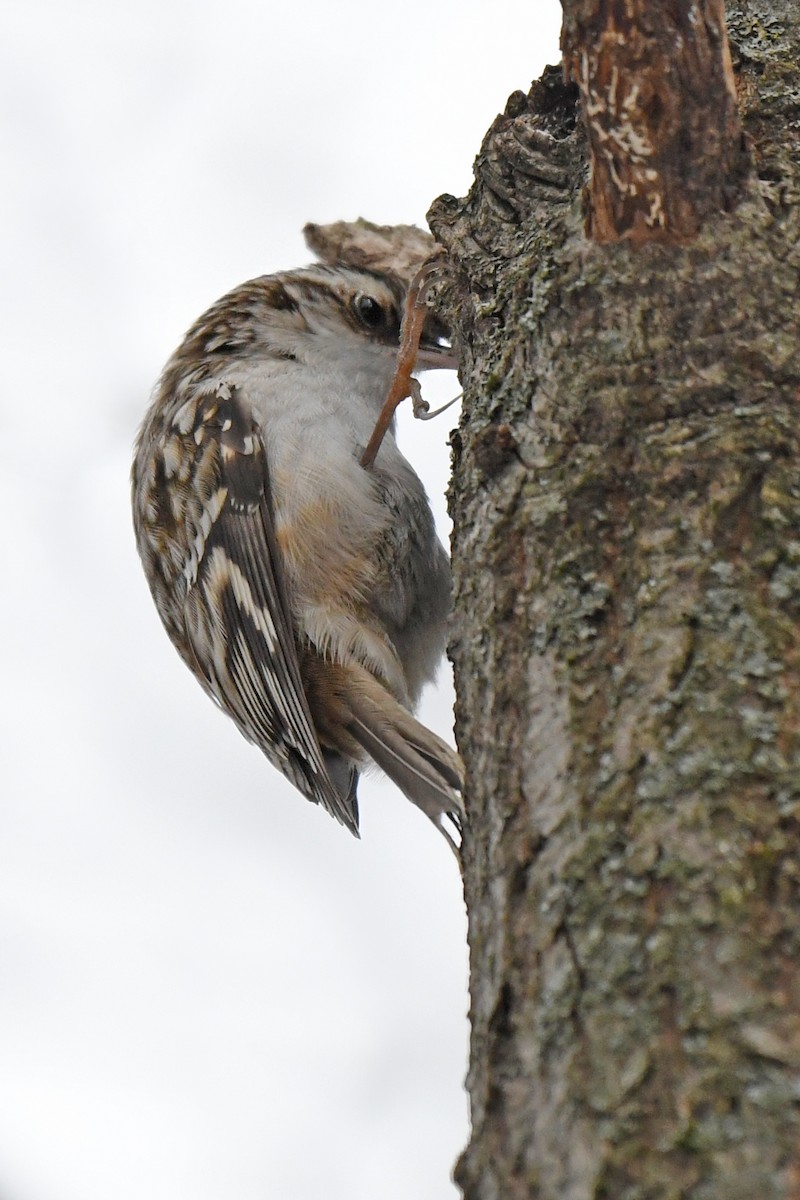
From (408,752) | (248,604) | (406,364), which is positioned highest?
(406,364)

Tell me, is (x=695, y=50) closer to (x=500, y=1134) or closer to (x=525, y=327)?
(x=525, y=327)

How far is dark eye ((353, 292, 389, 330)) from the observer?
260 centimetres

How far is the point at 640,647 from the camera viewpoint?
1012 mm

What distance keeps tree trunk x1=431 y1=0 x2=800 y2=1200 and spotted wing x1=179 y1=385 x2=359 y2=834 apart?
846mm

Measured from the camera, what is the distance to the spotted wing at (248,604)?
220 cm

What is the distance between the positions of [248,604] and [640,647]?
1.35 metres

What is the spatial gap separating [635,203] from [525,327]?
175 mm

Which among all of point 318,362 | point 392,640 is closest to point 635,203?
point 392,640

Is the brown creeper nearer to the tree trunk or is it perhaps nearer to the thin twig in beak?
the thin twig in beak

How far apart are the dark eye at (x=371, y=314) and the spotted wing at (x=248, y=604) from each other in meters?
Answer: 0.32

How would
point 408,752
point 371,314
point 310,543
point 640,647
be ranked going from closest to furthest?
point 640,647, point 408,752, point 310,543, point 371,314

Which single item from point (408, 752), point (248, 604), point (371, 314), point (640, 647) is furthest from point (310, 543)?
point (640, 647)

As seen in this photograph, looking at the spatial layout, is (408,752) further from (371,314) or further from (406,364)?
(371,314)

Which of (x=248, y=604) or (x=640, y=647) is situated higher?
(x=640, y=647)
